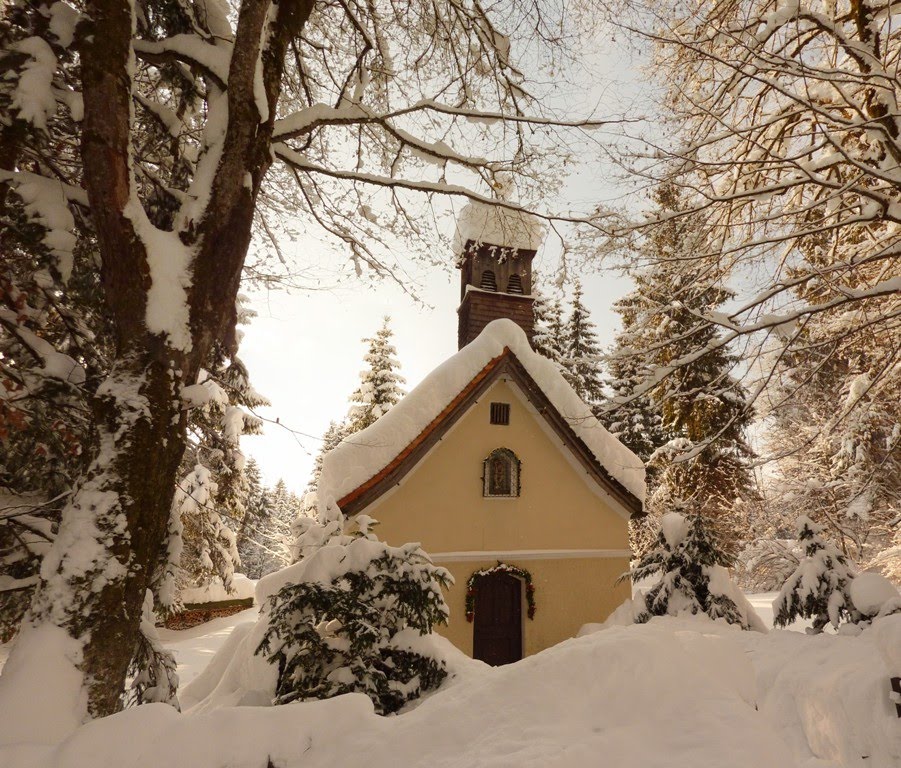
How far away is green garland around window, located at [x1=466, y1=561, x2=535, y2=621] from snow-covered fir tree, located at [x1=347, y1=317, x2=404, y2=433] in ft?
41.0

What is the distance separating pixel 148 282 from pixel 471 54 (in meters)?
4.94

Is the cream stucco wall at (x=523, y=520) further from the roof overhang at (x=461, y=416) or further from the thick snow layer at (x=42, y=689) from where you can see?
the thick snow layer at (x=42, y=689)

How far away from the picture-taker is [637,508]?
10.9 metres

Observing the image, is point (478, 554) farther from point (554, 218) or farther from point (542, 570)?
point (554, 218)

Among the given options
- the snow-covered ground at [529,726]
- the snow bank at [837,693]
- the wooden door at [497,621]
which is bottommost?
the wooden door at [497,621]

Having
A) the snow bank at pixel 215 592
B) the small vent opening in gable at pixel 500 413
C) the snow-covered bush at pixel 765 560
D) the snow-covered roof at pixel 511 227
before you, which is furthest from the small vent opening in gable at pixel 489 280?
the snow bank at pixel 215 592

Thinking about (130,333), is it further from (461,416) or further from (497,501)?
(497,501)

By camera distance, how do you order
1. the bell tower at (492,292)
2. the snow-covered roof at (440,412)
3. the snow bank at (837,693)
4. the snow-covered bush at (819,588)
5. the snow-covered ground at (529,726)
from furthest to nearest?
the bell tower at (492,292), the snow-covered roof at (440,412), the snow-covered bush at (819,588), the snow bank at (837,693), the snow-covered ground at (529,726)

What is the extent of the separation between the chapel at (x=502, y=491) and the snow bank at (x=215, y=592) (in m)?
14.8

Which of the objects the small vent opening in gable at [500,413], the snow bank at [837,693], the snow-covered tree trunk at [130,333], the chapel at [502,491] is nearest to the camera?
the snow-covered tree trunk at [130,333]

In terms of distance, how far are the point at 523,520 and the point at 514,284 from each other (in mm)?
6366

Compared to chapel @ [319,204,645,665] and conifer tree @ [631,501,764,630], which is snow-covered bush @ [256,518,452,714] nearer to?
chapel @ [319,204,645,665]

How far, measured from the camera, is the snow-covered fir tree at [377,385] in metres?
21.8

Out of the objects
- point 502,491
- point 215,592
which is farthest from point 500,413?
point 215,592
